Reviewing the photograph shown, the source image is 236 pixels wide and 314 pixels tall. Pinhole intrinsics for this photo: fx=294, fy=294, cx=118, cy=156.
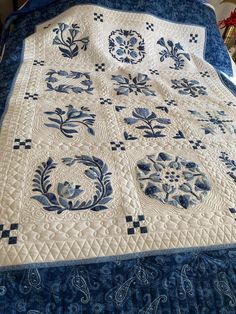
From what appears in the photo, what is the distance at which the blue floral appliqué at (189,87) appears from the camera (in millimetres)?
1348

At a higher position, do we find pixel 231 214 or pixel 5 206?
pixel 231 214

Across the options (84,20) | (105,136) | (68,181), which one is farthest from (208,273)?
(84,20)

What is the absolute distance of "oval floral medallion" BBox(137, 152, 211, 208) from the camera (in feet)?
2.63

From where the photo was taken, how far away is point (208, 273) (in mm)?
657

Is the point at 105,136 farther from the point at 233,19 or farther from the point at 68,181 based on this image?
the point at 233,19

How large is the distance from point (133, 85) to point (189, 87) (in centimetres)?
27

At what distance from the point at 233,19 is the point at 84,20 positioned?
1038 millimetres

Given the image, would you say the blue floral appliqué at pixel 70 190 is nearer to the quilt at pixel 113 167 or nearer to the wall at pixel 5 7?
the quilt at pixel 113 167

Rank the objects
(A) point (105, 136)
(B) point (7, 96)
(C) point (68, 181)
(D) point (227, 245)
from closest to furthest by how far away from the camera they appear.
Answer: (D) point (227, 245) → (C) point (68, 181) → (A) point (105, 136) → (B) point (7, 96)

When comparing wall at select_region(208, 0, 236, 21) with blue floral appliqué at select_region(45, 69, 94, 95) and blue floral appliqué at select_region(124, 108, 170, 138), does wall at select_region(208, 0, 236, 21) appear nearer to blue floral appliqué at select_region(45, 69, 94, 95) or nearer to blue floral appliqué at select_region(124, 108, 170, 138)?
blue floral appliqué at select_region(45, 69, 94, 95)

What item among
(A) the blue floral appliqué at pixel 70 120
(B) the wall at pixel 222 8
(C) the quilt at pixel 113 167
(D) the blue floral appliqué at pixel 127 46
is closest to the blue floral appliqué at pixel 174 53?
(C) the quilt at pixel 113 167

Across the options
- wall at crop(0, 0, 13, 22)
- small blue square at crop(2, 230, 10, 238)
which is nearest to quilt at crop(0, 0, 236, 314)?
small blue square at crop(2, 230, 10, 238)

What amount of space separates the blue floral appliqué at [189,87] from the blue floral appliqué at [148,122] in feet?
0.92

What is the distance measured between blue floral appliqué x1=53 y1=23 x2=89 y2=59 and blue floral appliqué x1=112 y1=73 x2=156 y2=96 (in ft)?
0.86
